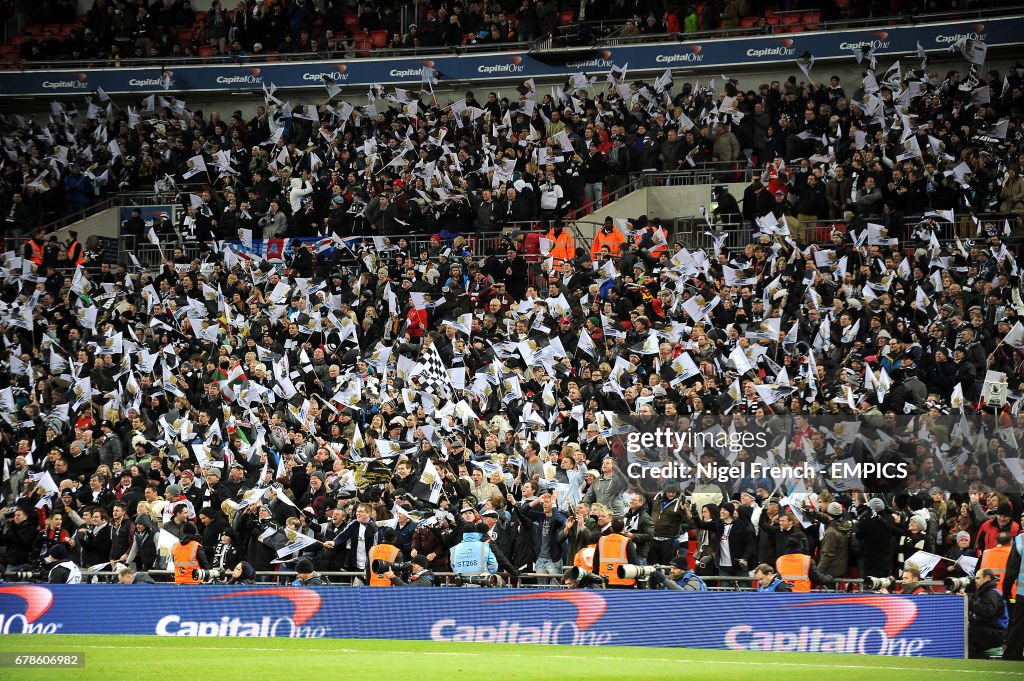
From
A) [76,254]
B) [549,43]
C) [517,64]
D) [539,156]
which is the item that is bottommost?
[76,254]

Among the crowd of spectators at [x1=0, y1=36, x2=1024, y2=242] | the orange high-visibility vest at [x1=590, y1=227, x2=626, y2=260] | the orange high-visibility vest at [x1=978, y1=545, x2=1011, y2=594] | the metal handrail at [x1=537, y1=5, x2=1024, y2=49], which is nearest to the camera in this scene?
the orange high-visibility vest at [x1=978, y1=545, x2=1011, y2=594]

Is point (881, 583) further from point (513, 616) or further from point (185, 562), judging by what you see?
point (185, 562)

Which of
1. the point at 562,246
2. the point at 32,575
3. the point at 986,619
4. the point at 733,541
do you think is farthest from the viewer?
the point at 562,246

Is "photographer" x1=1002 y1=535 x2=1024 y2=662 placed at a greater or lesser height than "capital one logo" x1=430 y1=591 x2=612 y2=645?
greater

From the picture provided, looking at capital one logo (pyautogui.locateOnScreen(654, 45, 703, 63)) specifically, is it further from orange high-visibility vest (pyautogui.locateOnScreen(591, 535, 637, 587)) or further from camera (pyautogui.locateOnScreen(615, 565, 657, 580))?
camera (pyautogui.locateOnScreen(615, 565, 657, 580))

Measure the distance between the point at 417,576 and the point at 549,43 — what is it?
19232mm

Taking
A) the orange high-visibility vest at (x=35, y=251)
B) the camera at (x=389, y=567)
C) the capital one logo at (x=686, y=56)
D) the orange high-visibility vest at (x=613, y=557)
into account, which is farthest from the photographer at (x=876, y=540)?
the capital one logo at (x=686, y=56)

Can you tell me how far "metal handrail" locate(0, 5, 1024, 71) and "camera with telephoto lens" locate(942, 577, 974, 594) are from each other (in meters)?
18.5

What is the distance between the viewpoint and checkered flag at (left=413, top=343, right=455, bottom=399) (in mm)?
21641

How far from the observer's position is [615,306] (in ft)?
74.6

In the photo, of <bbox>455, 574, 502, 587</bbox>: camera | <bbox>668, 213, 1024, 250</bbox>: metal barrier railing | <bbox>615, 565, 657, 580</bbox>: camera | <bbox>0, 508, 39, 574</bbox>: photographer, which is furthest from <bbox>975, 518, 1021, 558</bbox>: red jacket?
<bbox>0, 508, 39, 574</bbox>: photographer

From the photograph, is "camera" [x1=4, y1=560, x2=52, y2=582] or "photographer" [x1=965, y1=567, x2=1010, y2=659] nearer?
"photographer" [x1=965, y1=567, x2=1010, y2=659]

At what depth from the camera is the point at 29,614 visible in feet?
54.2

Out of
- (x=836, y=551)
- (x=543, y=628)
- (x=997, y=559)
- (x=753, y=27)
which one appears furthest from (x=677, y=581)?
(x=753, y=27)
